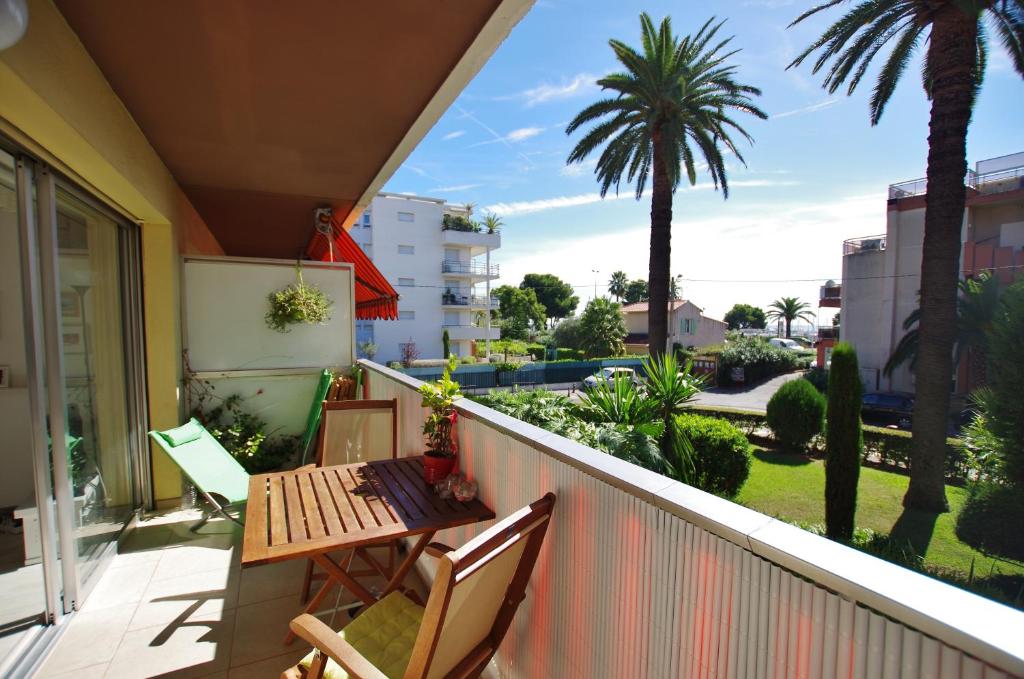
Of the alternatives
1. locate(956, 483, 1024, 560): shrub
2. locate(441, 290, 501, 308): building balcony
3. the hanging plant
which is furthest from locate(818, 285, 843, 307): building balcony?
the hanging plant

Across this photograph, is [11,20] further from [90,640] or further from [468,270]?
[468,270]

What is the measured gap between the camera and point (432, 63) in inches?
113

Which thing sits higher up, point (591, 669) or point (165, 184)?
point (165, 184)

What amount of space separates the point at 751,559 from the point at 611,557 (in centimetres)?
58

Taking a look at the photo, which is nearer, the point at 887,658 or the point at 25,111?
the point at 887,658

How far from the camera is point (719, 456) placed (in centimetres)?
976

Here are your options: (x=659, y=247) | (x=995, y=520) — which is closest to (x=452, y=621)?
(x=995, y=520)

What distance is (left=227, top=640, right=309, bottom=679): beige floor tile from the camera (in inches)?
105

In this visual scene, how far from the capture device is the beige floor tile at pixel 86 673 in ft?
8.68

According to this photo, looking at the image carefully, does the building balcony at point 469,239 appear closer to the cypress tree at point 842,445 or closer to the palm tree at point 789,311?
the cypress tree at point 842,445

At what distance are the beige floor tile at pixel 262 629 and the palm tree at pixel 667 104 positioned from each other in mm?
11620

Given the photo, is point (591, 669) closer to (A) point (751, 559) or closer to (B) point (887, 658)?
(A) point (751, 559)

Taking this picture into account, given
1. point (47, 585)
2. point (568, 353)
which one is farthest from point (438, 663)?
point (568, 353)

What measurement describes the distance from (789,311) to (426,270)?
186ft
